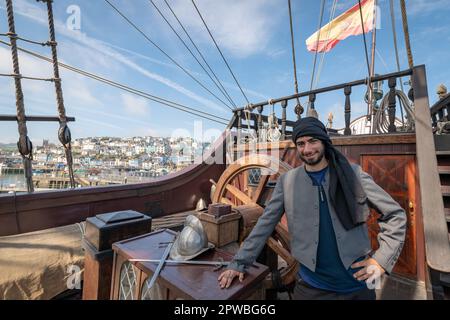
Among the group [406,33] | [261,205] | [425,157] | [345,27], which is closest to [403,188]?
[425,157]

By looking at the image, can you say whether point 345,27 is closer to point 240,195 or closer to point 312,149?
point 240,195

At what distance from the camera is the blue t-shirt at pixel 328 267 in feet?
4.01

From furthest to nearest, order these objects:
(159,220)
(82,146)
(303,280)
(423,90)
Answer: (82,146) → (159,220) → (423,90) → (303,280)

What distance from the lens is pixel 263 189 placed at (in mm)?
2744

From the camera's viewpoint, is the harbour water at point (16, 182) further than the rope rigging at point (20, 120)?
Yes

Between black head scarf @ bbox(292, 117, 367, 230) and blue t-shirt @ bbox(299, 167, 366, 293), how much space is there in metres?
0.08

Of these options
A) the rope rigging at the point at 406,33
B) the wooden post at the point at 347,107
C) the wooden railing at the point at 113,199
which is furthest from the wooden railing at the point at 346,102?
the rope rigging at the point at 406,33

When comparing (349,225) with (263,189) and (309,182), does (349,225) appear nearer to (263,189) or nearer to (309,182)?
(309,182)

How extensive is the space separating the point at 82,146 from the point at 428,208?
6724 cm

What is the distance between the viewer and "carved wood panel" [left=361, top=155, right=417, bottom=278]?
2504mm

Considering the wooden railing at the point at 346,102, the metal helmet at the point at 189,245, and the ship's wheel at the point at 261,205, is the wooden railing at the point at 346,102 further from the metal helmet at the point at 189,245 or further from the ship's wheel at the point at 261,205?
the metal helmet at the point at 189,245

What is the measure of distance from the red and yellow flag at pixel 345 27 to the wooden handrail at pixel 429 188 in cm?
464

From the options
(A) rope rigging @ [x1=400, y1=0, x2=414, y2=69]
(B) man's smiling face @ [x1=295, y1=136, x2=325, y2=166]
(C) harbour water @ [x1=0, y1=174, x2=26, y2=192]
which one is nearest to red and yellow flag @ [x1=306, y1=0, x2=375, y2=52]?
(A) rope rigging @ [x1=400, y1=0, x2=414, y2=69]
